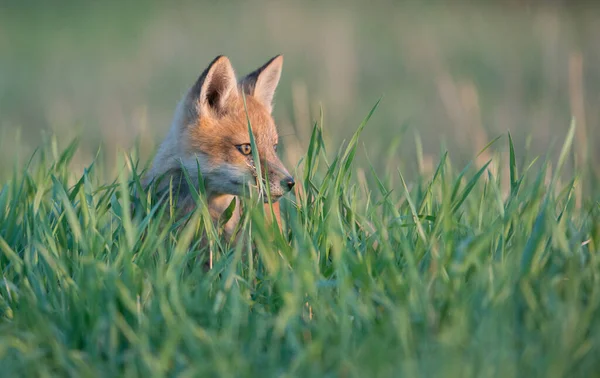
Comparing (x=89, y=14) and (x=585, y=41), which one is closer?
(x=585, y=41)

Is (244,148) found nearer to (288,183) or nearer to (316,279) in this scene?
(288,183)

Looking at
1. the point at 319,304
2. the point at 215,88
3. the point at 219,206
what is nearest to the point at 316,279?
the point at 319,304

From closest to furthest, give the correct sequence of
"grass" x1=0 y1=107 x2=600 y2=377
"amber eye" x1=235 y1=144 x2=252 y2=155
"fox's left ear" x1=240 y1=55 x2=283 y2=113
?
"grass" x1=0 y1=107 x2=600 y2=377
"amber eye" x1=235 y1=144 x2=252 y2=155
"fox's left ear" x1=240 y1=55 x2=283 y2=113

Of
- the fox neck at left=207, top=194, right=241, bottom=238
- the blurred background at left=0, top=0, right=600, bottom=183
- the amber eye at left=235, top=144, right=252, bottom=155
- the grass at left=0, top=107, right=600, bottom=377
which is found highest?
the amber eye at left=235, top=144, right=252, bottom=155

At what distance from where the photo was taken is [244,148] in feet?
16.6

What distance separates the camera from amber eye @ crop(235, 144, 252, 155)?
505 centimetres

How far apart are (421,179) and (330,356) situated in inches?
82.5

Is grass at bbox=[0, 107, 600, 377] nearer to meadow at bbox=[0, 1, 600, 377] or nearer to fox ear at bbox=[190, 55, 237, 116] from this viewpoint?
meadow at bbox=[0, 1, 600, 377]

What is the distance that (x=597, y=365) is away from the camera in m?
2.81

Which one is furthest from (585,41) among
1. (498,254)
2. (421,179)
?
(498,254)

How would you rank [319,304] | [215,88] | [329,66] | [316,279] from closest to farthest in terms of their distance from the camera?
[319,304] < [316,279] < [215,88] < [329,66]

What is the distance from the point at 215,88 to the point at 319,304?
7.95ft

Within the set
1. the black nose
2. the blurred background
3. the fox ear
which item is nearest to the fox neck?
the black nose

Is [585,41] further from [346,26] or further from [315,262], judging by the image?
[315,262]
